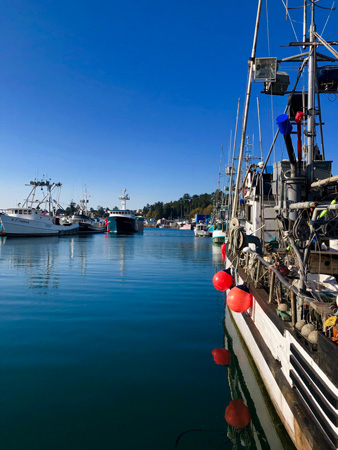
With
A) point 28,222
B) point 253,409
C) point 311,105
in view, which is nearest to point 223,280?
point 253,409

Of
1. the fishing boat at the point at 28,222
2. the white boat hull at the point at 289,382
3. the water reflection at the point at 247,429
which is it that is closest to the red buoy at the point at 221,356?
the water reflection at the point at 247,429

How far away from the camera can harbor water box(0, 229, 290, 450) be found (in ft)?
15.5

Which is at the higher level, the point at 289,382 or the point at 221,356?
the point at 289,382

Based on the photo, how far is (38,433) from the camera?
4.71m

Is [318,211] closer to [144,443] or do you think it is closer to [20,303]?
[144,443]

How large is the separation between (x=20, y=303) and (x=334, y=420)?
11812 mm

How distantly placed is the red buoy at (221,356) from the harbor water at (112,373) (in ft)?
0.52

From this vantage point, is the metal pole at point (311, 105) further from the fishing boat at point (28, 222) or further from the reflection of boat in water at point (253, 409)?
the fishing boat at point (28, 222)

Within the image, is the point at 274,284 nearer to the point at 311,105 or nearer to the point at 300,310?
the point at 300,310

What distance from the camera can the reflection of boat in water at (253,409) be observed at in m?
4.64

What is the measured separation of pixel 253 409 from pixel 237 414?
359mm

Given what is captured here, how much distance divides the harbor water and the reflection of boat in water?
0.06 m

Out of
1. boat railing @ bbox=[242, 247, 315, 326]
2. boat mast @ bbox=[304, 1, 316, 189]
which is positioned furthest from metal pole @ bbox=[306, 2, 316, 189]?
boat railing @ bbox=[242, 247, 315, 326]

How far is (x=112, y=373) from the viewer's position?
6.65 metres
